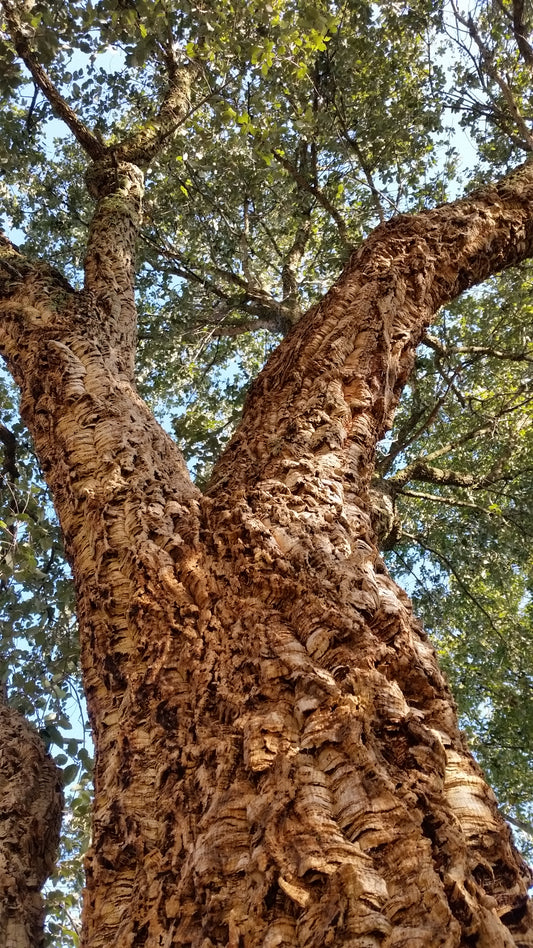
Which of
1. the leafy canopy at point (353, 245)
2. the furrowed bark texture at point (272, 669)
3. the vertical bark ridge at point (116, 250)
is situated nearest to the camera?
the furrowed bark texture at point (272, 669)

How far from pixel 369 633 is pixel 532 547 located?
6438 millimetres

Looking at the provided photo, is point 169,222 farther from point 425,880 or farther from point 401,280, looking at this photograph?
point 425,880

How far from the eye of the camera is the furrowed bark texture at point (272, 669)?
112 cm

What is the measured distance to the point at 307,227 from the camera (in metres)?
7.66

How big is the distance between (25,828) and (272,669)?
1577 mm

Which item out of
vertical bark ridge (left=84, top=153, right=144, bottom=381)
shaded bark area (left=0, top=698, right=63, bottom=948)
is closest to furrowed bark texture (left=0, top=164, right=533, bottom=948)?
vertical bark ridge (left=84, top=153, right=144, bottom=381)

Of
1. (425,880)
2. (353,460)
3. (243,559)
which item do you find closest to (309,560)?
(243,559)

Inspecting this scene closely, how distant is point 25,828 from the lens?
7.91ft

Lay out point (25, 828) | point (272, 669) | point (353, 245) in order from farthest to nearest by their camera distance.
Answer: point (353, 245)
point (25, 828)
point (272, 669)

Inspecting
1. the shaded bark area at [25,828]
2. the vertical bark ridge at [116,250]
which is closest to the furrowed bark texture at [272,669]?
the vertical bark ridge at [116,250]

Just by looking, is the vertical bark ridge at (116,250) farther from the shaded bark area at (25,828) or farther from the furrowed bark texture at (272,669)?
the shaded bark area at (25,828)

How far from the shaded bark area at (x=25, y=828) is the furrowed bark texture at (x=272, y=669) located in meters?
0.95

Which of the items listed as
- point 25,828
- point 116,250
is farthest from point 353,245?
point 25,828

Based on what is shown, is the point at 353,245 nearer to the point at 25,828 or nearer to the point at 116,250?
the point at 116,250
